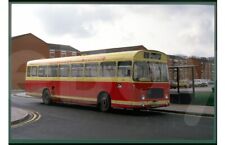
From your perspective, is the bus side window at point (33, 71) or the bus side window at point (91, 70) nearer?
the bus side window at point (91, 70)

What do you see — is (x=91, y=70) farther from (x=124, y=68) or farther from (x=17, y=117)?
(x=17, y=117)

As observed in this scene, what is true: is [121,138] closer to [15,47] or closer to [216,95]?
A: [216,95]

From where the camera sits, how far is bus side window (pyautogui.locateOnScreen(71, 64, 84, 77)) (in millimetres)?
16453

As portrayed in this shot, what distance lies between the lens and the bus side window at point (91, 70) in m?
15.8

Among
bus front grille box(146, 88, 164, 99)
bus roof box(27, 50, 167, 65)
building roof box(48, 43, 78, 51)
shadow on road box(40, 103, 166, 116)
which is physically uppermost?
building roof box(48, 43, 78, 51)

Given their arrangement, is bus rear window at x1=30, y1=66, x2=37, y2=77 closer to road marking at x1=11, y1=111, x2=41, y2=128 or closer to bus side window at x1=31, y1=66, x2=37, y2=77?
bus side window at x1=31, y1=66, x2=37, y2=77

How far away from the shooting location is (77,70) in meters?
16.7

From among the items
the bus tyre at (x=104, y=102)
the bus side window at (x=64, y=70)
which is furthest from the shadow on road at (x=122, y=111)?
the bus side window at (x=64, y=70)

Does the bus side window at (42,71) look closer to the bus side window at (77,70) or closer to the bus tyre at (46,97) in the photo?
the bus tyre at (46,97)

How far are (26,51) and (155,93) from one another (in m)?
4.87

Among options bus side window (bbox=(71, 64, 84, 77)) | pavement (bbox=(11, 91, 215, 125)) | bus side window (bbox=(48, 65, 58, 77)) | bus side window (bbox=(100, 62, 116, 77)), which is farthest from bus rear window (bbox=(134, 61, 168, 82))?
bus side window (bbox=(48, 65, 58, 77))

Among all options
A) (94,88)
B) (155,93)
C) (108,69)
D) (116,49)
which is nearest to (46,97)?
(94,88)

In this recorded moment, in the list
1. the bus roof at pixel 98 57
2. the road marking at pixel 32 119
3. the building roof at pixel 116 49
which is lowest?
the road marking at pixel 32 119

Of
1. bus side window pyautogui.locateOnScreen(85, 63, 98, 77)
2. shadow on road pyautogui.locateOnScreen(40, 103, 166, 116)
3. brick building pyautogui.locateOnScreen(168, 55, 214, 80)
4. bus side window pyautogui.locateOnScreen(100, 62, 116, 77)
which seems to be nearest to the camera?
brick building pyautogui.locateOnScreen(168, 55, 214, 80)
